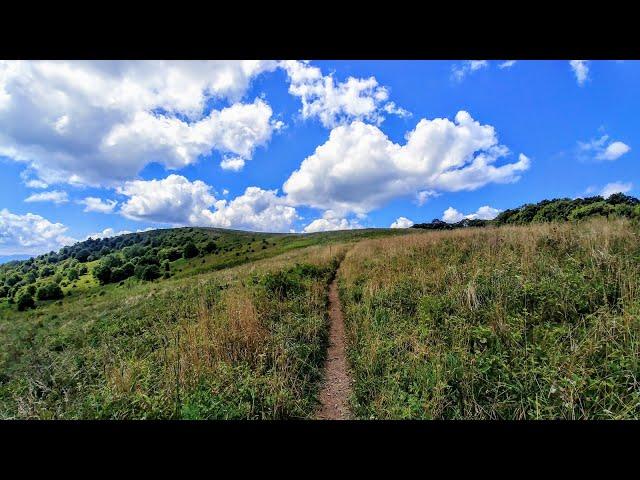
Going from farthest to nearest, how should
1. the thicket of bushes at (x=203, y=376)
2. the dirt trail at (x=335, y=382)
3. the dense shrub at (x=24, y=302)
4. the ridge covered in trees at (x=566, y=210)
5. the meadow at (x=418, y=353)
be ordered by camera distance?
1. the dense shrub at (x=24, y=302)
2. the ridge covered in trees at (x=566, y=210)
3. the dirt trail at (x=335, y=382)
4. the thicket of bushes at (x=203, y=376)
5. the meadow at (x=418, y=353)

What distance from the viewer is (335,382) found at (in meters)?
4.87

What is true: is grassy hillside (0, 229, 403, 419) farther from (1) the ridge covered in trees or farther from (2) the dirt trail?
(1) the ridge covered in trees

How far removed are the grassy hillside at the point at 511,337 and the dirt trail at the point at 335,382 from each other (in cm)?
22

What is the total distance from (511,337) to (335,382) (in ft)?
8.98

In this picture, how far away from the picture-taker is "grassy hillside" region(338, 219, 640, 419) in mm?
3264

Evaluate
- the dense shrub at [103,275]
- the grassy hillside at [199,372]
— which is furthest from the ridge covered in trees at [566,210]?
the dense shrub at [103,275]

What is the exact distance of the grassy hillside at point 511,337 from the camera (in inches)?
128

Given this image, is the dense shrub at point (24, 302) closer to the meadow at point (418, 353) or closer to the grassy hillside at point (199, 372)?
the grassy hillside at point (199, 372)

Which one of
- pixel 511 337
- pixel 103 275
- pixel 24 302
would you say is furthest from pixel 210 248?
pixel 511 337

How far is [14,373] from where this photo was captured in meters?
7.50
